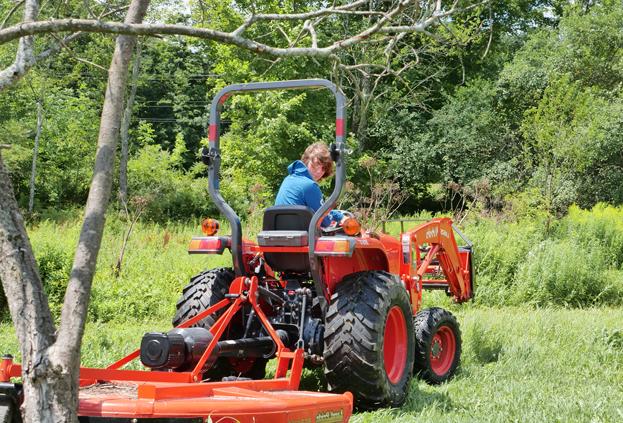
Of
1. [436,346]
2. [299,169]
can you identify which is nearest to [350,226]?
[299,169]

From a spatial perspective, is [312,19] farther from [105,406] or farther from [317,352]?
[317,352]

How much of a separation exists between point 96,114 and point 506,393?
91.8 ft

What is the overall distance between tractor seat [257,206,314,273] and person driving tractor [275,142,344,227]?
0.13 m

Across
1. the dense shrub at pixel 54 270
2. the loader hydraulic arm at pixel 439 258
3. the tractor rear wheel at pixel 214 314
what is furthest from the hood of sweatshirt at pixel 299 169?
the dense shrub at pixel 54 270

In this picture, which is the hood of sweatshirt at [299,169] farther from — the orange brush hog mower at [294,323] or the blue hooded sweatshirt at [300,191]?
the orange brush hog mower at [294,323]

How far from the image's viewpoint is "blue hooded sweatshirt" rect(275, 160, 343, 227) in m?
6.18

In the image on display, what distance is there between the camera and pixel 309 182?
20.3 ft

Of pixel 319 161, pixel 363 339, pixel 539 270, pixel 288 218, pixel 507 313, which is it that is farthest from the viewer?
pixel 539 270

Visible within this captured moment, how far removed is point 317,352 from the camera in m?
5.98

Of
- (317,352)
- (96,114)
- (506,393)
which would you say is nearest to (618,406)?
(506,393)

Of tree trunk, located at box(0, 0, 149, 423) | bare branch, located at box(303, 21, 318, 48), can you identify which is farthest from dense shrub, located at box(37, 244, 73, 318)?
bare branch, located at box(303, 21, 318, 48)

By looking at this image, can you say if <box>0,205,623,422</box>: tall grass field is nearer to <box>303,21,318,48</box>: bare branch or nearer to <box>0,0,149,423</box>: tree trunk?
<box>0,0,149,423</box>: tree trunk

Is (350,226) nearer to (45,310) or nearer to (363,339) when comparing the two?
(363,339)

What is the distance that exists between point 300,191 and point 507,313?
570 centimetres
